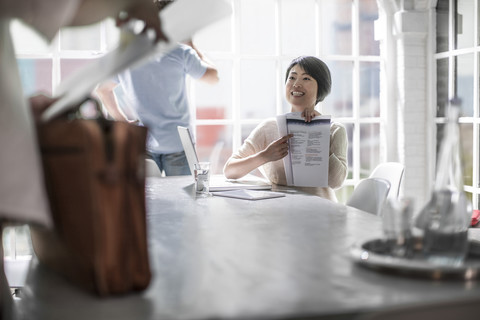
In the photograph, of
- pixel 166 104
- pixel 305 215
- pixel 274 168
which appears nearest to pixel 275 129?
pixel 274 168

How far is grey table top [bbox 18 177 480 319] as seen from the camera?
902 mm

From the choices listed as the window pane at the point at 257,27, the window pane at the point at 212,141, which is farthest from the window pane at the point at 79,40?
the window pane at the point at 257,27

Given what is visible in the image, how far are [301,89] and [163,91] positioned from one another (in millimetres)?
1011

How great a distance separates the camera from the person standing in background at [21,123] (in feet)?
2.88

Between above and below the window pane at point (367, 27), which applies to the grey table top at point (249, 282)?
below

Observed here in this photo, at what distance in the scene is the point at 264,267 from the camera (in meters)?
1.15

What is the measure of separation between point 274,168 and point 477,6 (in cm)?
281

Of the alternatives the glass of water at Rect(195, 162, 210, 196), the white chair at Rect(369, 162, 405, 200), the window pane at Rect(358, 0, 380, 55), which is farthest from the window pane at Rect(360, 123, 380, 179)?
the glass of water at Rect(195, 162, 210, 196)

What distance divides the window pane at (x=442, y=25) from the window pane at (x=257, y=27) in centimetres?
155

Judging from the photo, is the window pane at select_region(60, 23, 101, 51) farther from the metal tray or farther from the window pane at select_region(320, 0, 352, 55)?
the metal tray

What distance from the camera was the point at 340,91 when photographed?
5.90 metres

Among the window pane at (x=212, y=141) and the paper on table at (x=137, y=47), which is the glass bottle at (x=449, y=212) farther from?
the window pane at (x=212, y=141)

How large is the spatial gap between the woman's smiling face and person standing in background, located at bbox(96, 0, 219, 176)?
82 cm

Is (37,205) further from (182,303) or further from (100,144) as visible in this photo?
(182,303)
